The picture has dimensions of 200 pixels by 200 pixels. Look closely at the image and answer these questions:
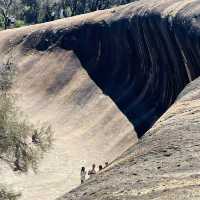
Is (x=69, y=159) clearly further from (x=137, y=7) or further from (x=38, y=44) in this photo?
(x=38, y=44)

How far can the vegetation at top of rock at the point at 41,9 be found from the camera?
7975cm

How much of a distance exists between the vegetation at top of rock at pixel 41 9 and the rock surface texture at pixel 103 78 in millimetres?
18308

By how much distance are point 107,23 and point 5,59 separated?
12.0m

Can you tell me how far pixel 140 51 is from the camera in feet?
156

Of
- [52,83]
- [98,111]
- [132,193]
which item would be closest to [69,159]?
[98,111]

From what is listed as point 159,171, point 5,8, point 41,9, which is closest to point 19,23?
point 5,8

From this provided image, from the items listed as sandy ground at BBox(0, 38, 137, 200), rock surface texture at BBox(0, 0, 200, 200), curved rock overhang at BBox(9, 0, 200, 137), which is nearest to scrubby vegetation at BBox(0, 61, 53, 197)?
rock surface texture at BBox(0, 0, 200, 200)

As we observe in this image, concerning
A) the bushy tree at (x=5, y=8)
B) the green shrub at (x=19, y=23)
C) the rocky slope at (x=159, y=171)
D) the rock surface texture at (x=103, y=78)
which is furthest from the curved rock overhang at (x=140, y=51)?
the rocky slope at (x=159, y=171)

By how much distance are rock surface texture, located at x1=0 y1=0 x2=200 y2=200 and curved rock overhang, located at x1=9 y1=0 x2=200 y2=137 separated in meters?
0.08

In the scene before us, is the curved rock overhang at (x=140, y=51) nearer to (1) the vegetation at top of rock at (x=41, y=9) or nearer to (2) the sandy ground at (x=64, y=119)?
(2) the sandy ground at (x=64, y=119)

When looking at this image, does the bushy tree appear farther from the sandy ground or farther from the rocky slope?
the rocky slope

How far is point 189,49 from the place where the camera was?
125 ft

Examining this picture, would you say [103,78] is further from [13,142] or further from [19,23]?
[19,23]

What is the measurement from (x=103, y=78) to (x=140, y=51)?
4523mm
